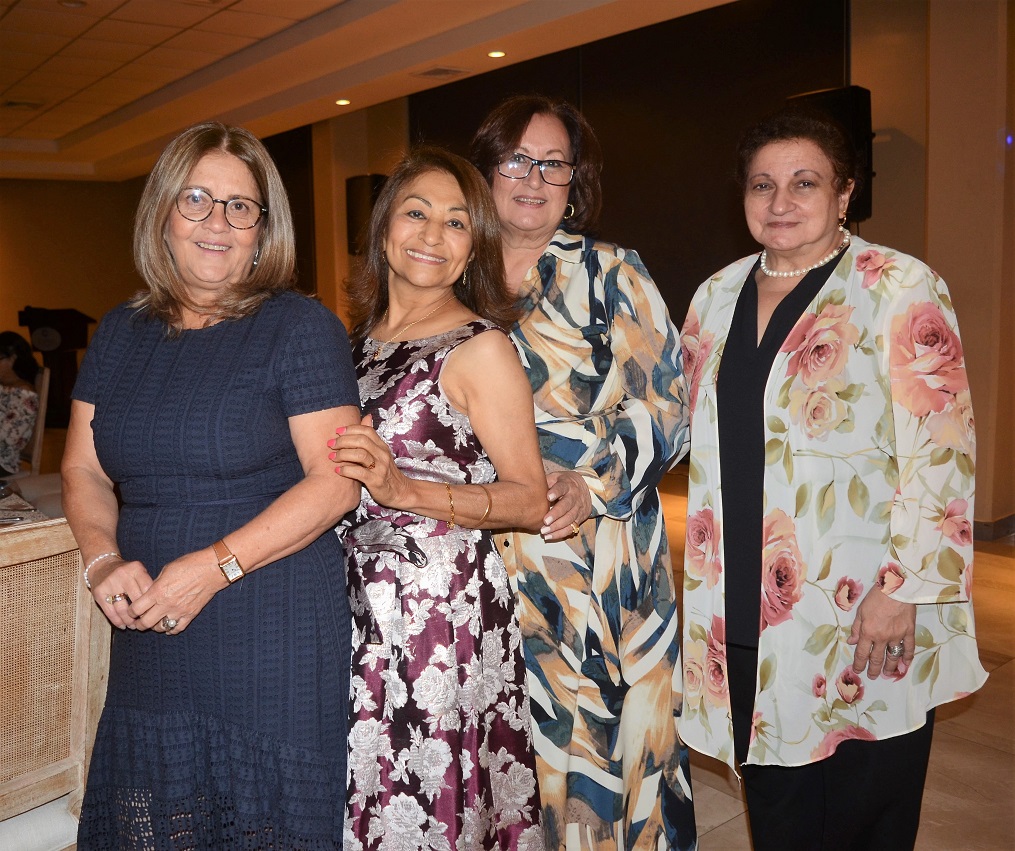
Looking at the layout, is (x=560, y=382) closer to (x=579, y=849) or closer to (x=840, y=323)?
(x=840, y=323)

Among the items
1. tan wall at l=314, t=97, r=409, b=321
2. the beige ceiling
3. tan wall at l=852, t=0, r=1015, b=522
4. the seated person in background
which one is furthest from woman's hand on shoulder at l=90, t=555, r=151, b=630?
tan wall at l=314, t=97, r=409, b=321

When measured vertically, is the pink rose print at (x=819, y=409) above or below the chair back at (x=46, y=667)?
above

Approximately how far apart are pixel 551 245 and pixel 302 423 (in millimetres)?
917

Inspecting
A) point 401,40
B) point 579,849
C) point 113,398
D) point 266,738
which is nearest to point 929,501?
point 579,849

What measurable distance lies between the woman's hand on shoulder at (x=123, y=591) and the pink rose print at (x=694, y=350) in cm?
130

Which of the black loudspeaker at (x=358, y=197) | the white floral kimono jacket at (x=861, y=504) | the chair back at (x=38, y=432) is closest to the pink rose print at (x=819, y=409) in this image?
the white floral kimono jacket at (x=861, y=504)

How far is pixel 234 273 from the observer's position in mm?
1748

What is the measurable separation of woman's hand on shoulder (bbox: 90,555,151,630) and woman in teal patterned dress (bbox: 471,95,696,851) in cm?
86

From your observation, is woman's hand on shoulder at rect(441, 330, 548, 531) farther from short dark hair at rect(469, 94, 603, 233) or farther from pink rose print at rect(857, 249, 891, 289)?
pink rose print at rect(857, 249, 891, 289)

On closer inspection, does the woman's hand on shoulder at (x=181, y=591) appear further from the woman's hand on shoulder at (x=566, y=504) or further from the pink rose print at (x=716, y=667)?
the pink rose print at (x=716, y=667)

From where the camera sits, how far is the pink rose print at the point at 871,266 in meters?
1.98

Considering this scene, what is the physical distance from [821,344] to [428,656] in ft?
3.44

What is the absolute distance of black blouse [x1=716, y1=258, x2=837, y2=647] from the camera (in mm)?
2100

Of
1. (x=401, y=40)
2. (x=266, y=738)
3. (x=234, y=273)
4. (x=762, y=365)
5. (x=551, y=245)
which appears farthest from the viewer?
(x=401, y=40)
